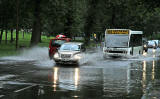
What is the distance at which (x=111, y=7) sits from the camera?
69.9 metres

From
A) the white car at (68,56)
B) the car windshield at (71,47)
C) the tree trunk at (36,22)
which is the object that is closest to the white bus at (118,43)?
the car windshield at (71,47)

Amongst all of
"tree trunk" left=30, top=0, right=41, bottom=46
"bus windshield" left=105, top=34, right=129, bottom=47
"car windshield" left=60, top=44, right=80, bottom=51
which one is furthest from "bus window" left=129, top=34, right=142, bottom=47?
"tree trunk" left=30, top=0, right=41, bottom=46

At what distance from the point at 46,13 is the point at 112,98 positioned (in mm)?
32781

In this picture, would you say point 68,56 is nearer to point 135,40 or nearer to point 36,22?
point 135,40

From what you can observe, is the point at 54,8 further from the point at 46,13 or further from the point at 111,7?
the point at 111,7

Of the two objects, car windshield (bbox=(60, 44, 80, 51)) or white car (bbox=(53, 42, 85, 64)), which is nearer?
white car (bbox=(53, 42, 85, 64))

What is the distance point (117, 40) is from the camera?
34031 mm

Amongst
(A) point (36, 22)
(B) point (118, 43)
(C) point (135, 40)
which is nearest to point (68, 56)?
(B) point (118, 43)

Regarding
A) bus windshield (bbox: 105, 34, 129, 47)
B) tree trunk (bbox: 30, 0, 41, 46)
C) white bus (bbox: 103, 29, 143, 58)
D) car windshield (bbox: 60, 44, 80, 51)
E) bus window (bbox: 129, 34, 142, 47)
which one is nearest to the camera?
car windshield (bbox: 60, 44, 80, 51)

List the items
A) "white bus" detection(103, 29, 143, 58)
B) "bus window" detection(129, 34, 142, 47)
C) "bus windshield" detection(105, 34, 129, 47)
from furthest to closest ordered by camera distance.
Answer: "bus window" detection(129, 34, 142, 47) < "bus windshield" detection(105, 34, 129, 47) < "white bus" detection(103, 29, 143, 58)

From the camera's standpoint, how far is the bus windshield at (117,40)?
33844mm

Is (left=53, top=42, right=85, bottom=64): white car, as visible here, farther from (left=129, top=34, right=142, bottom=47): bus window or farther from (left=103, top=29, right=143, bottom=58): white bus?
(left=129, top=34, right=142, bottom=47): bus window

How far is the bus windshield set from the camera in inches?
1332

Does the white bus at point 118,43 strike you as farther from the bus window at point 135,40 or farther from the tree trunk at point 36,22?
the tree trunk at point 36,22
